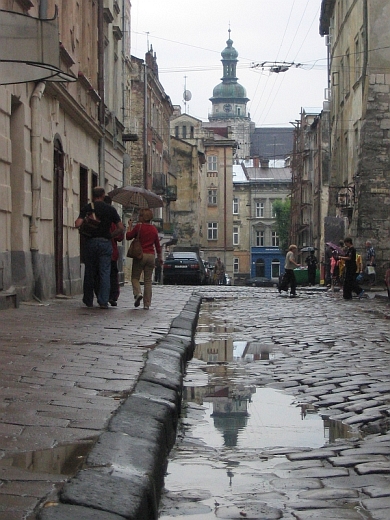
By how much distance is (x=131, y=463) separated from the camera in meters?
3.92

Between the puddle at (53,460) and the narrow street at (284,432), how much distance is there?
1.30 feet

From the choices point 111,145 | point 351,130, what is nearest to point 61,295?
point 111,145

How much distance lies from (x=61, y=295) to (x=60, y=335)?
26.6ft

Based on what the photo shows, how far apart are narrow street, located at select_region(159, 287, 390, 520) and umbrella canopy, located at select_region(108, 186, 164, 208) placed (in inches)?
351

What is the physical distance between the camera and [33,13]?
15578 mm

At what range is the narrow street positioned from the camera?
3924 millimetres

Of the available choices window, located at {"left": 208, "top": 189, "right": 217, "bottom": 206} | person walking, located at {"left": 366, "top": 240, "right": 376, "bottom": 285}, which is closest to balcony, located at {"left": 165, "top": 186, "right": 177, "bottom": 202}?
window, located at {"left": 208, "top": 189, "right": 217, "bottom": 206}

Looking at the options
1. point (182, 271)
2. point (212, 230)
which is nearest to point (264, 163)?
point (212, 230)

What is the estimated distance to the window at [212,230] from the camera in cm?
9581

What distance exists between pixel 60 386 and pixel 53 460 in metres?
2.12

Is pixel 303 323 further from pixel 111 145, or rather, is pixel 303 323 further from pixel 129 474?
pixel 111 145

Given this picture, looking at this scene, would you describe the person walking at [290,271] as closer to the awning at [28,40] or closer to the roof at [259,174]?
the awning at [28,40]

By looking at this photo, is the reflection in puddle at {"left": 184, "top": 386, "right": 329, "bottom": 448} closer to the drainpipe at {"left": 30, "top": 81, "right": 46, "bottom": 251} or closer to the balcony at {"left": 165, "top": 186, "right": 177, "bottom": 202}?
the drainpipe at {"left": 30, "top": 81, "right": 46, "bottom": 251}

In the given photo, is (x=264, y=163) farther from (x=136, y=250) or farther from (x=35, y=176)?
(x=136, y=250)
